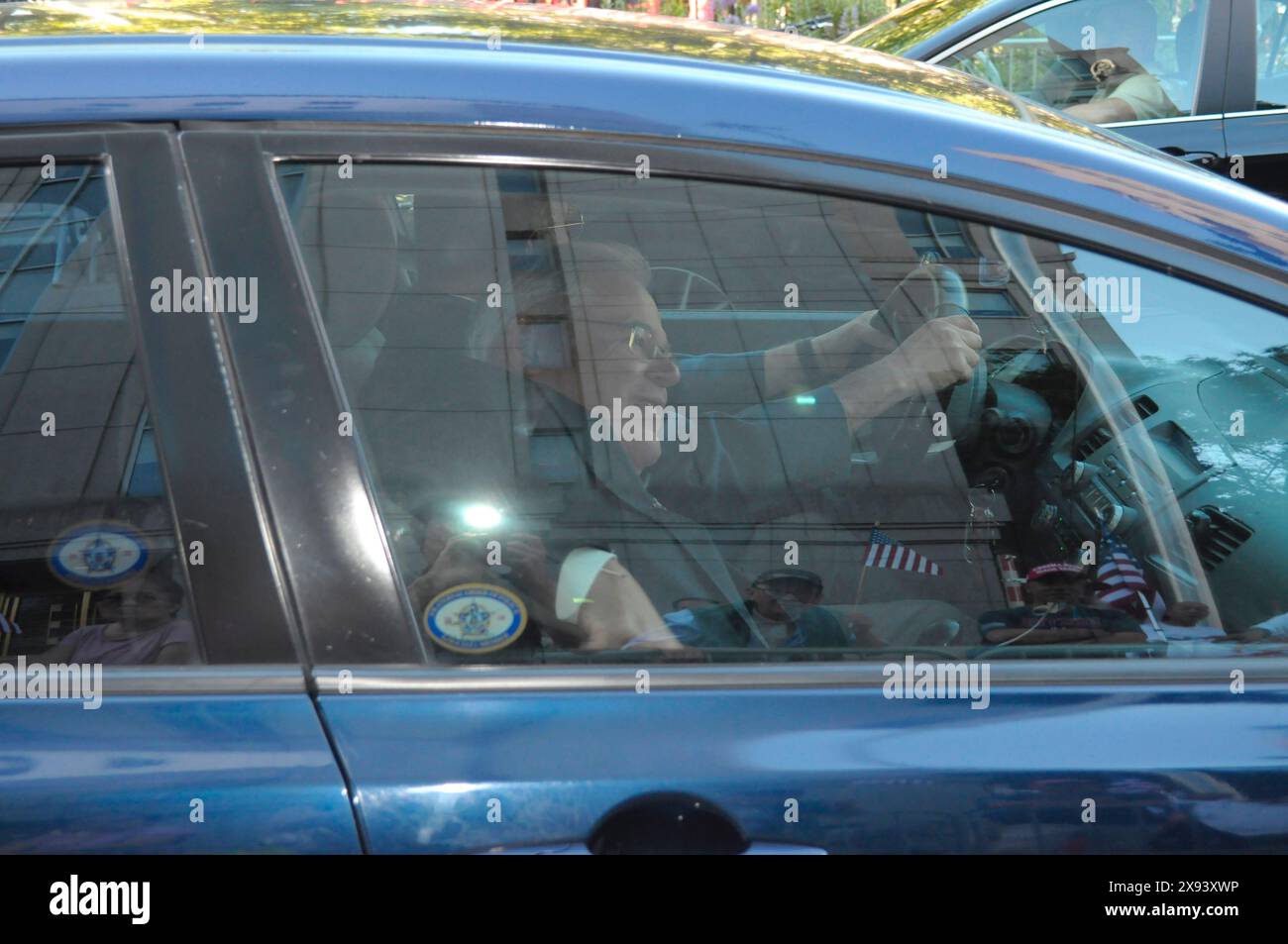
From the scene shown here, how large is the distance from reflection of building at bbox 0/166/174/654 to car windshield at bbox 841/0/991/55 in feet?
14.0

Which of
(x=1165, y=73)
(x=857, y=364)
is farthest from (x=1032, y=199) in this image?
(x=1165, y=73)

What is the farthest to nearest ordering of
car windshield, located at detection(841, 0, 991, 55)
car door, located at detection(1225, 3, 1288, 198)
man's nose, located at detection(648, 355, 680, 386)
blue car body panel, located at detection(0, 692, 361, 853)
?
car windshield, located at detection(841, 0, 991, 55) < car door, located at detection(1225, 3, 1288, 198) < man's nose, located at detection(648, 355, 680, 386) < blue car body panel, located at detection(0, 692, 361, 853)

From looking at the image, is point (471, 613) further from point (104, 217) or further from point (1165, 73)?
point (1165, 73)

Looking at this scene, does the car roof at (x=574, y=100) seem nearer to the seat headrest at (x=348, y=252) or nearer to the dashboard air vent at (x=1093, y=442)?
the seat headrest at (x=348, y=252)

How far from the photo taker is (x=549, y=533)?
1566mm

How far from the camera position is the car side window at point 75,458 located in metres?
1.48

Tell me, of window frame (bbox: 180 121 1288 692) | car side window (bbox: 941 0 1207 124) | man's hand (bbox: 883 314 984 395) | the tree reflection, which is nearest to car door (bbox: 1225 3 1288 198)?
car side window (bbox: 941 0 1207 124)

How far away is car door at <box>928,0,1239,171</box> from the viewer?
17.3 feet

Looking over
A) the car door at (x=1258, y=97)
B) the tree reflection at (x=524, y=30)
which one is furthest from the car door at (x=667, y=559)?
the car door at (x=1258, y=97)

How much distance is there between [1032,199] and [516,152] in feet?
2.00

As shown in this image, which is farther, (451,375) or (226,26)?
(226,26)

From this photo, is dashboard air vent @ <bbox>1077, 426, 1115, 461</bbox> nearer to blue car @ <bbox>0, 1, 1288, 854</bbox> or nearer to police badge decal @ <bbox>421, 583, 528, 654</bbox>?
blue car @ <bbox>0, 1, 1288, 854</bbox>

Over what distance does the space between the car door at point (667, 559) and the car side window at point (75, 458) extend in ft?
0.47

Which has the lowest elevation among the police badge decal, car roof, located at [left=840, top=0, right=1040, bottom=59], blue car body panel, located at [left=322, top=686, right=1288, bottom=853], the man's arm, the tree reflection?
blue car body panel, located at [left=322, top=686, right=1288, bottom=853]
